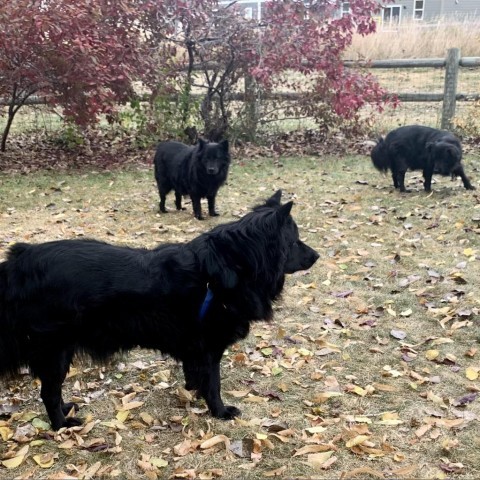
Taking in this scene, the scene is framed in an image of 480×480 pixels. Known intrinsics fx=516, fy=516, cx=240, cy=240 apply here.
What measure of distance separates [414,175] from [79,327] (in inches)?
300

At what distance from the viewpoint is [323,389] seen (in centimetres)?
342

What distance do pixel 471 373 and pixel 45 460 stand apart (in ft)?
8.93

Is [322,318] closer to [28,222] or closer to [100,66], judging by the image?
[28,222]

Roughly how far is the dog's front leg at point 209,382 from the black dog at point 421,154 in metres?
5.54

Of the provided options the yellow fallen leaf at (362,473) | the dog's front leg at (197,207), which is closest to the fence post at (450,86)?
the dog's front leg at (197,207)

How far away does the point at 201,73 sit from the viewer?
1094 centimetres

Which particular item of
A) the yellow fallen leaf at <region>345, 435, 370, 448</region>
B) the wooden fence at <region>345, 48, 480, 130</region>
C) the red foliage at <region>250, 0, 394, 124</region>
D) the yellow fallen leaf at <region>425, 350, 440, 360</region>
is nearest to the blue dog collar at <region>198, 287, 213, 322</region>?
the yellow fallen leaf at <region>345, 435, 370, 448</region>

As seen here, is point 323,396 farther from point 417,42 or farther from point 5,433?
point 417,42

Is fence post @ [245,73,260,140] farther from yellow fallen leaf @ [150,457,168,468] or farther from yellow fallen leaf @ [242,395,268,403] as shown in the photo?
yellow fallen leaf @ [150,457,168,468]

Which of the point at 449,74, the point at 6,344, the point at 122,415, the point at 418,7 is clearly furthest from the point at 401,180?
the point at 418,7

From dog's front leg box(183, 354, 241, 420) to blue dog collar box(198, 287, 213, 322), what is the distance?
0.31 metres

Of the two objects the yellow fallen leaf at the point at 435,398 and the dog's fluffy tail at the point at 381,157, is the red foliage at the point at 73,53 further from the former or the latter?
the yellow fallen leaf at the point at 435,398

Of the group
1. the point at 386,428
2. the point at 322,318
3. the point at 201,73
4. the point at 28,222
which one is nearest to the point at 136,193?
the point at 28,222

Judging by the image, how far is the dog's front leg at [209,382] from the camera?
308 centimetres
